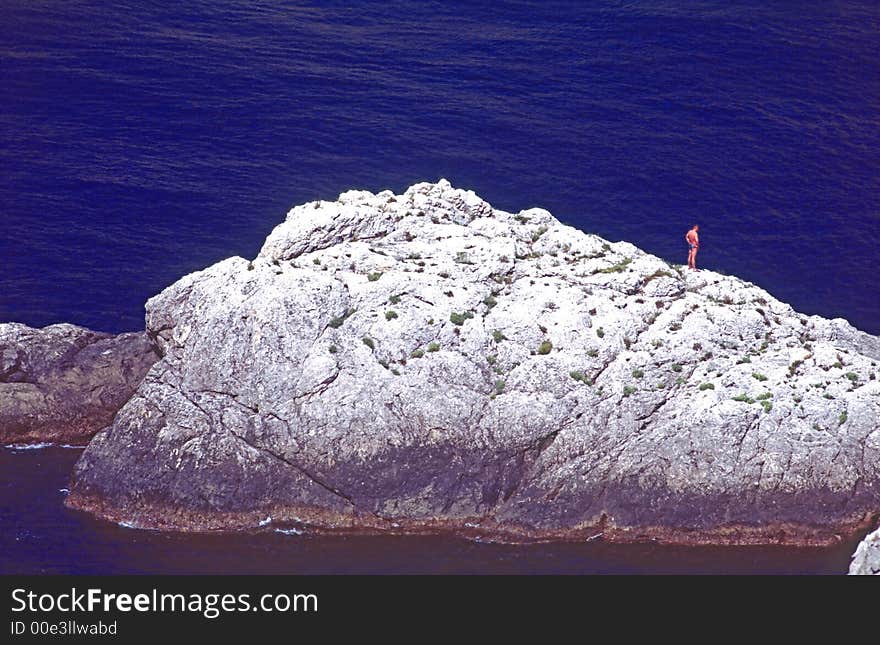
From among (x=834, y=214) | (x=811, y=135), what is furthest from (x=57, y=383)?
(x=811, y=135)

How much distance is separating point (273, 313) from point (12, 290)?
24289mm

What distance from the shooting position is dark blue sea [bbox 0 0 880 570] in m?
91.2

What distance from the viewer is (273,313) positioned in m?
68.4

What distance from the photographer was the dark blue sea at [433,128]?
91.2 meters

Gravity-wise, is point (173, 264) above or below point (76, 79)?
below

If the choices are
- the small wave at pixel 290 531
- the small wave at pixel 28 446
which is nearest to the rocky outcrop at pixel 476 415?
the small wave at pixel 290 531

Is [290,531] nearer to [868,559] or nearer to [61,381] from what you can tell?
[61,381]

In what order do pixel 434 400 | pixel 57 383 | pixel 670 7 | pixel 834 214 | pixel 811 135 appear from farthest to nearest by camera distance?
pixel 670 7 < pixel 811 135 < pixel 834 214 < pixel 57 383 < pixel 434 400

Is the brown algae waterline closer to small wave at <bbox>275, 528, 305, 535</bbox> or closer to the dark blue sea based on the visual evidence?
small wave at <bbox>275, 528, 305, 535</bbox>

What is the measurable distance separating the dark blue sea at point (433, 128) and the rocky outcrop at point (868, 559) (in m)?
37.2

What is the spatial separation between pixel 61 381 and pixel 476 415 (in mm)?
24199

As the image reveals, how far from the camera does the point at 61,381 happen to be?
72.6m

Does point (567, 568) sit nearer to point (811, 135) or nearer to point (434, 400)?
point (434, 400)

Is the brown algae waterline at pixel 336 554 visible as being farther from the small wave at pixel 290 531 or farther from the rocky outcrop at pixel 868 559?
the rocky outcrop at pixel 868 559
